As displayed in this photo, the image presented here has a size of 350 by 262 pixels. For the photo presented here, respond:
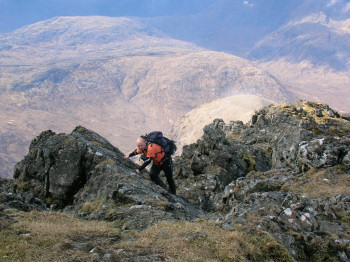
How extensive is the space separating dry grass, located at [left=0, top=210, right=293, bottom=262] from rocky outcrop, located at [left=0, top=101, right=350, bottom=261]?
0.69 metres

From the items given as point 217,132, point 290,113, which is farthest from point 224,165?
point 290,113

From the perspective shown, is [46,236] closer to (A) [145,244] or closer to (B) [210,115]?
(A) [145,244]

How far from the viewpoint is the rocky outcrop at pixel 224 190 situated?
8.02 metres

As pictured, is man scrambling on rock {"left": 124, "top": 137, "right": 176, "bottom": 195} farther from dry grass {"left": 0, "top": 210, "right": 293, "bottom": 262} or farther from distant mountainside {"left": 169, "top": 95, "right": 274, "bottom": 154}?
distant mountainside {"left": 169, "top": 95, "right": 274, "bottom": 154}

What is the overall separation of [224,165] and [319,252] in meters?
15.9

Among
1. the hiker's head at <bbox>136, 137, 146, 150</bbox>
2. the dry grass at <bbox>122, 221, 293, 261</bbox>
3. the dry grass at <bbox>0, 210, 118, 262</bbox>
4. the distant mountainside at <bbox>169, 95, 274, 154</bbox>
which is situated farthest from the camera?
the distant mountainside at <bbox>169, 95, 274, 154</bbox>

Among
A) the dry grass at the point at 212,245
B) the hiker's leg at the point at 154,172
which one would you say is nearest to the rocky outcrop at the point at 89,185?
the hiker's leg at the point at 154,172

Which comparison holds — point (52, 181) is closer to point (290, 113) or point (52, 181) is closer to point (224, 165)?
point (224, 165)

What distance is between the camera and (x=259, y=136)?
114 ft

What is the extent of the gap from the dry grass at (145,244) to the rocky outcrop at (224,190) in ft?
2.27

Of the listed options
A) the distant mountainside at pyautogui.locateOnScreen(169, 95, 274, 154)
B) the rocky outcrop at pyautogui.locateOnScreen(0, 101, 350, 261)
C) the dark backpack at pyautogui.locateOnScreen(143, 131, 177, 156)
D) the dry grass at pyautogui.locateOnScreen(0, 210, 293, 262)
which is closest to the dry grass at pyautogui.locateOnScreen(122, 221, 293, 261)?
the dry grass at pyautogui.locateOnScreen(0, 210, 293, 262)

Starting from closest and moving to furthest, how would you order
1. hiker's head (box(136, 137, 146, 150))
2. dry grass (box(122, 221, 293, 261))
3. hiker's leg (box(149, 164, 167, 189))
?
1. dry grass (box(122, 221, 293, 261))
2. hiker's head (box(136, 137, 146, 150))
3. hiker's leg (box(149, 164, 167, 189))

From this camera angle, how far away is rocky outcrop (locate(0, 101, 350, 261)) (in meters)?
8.02

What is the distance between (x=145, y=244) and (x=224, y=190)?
9104 millimetres
